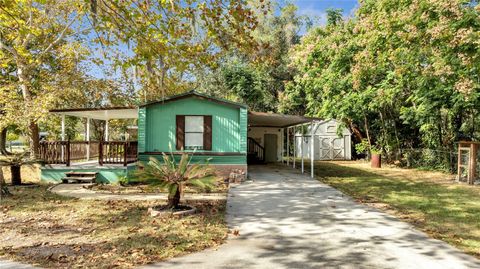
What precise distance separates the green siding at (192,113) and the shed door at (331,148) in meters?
16.2

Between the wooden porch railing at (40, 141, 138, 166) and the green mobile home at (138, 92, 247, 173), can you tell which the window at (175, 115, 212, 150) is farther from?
the wooden porch railing at (40, 141, 138, 166)

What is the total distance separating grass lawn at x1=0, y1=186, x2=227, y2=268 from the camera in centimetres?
507

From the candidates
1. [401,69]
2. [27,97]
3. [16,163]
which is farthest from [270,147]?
[16,163]

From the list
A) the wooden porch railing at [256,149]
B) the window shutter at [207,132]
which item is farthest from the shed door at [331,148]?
the window shutter at [207,132]

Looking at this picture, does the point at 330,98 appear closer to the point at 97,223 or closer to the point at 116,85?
the point at 116,85

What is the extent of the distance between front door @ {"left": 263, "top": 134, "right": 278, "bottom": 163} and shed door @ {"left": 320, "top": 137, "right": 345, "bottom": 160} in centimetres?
685

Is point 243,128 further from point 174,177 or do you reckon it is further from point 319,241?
point 319,241

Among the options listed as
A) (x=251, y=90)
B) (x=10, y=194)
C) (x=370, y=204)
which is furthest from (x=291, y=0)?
(x=10, y=194)

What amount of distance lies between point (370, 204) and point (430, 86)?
801cm

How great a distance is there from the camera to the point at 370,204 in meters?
9.38

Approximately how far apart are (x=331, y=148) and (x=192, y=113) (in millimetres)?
17630

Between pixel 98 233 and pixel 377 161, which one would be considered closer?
pixel 98 233

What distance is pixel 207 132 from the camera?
1385 cm

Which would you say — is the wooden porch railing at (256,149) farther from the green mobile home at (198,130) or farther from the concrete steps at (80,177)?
the concrete steps at (80,177)
